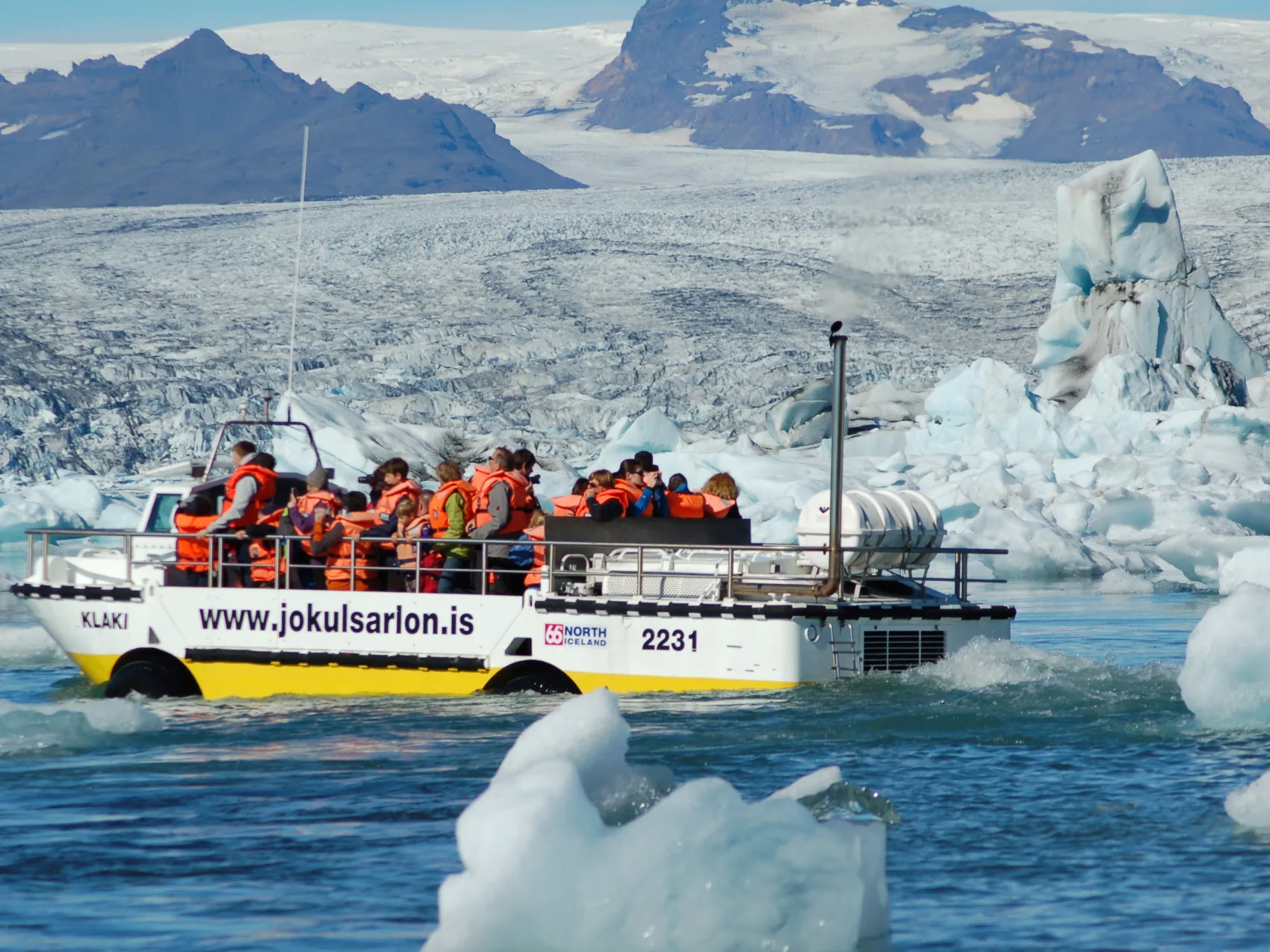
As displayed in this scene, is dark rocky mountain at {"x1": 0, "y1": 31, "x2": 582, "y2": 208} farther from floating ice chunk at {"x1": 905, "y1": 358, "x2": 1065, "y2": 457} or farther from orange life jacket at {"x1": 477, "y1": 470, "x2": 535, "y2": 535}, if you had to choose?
orange life jacket at {"x1": 477, "y1": 470, "x2": 535, "y2": 535}

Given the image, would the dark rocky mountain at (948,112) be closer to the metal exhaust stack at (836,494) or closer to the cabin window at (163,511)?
the cabin window at (163,511)

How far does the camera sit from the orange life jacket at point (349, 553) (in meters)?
9.54

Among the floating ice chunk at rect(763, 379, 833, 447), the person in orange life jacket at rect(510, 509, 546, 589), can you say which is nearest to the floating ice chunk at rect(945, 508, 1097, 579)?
the floating ice chunk at rect(763, 379, 833, 447)

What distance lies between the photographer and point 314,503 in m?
9.65

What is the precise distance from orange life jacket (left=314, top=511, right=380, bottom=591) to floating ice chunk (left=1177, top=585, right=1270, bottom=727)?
4371mm

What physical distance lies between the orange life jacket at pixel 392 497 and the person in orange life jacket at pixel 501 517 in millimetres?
507

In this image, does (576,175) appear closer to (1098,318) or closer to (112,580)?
(1098,318)

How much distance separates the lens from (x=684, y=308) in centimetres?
3152

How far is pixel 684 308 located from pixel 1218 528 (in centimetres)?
1371

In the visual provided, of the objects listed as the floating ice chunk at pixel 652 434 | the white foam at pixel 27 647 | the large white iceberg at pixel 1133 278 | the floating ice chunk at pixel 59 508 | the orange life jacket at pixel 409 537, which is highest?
the large white iceberg at pixel 1133 278

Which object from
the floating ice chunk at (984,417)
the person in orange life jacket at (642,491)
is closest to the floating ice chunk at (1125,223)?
the floating ice chunk at (984,417)

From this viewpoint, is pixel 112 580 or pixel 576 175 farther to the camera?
pixel 576 175

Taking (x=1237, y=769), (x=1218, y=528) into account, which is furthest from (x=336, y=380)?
(x=1237, y=769)

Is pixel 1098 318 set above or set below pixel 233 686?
above
